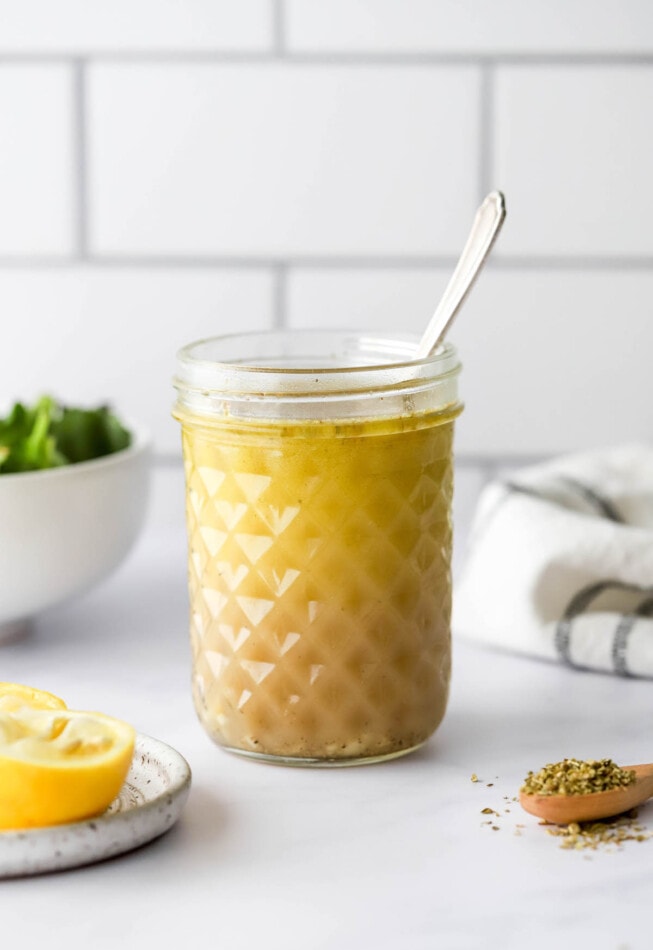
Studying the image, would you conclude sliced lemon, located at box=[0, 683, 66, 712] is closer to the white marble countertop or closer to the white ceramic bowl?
the white marble countertop

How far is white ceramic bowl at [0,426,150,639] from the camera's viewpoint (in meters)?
0.94

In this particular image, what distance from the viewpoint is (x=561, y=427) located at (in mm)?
1380

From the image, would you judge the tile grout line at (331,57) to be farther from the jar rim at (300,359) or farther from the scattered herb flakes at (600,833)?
the scattered herb flakes at (600,833)

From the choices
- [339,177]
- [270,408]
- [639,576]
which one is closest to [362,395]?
[270,408]

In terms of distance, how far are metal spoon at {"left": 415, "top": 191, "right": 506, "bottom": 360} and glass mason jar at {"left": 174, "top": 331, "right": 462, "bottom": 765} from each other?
0.02 m

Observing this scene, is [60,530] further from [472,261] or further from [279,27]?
[279,27]

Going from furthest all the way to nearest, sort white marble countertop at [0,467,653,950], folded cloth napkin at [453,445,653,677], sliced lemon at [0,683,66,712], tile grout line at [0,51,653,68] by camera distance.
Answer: tile grout line at [0,51,653,68] < folded cloth napkin at [453,445,653,677] < sliced lemon at [0,683,66,712] < white marble countertop at [0,467,653,950]

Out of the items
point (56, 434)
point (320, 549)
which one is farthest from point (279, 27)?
point (320, 549)

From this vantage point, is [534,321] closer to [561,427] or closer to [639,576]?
[561,427]

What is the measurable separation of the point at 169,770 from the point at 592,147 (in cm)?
86

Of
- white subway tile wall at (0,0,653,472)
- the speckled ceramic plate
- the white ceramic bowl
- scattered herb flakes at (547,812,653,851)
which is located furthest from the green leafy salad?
scattered herb flakes at (547,812,653,851)

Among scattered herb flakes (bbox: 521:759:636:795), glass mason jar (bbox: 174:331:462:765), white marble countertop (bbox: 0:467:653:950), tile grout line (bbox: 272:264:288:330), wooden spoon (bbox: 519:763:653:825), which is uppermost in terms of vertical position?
tile grout line (bbox: 272:264:288:330)

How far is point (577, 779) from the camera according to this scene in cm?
68

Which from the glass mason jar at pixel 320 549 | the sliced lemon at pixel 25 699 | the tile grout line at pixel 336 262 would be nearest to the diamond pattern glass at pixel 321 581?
the glass mason jar at pixel 320 549
